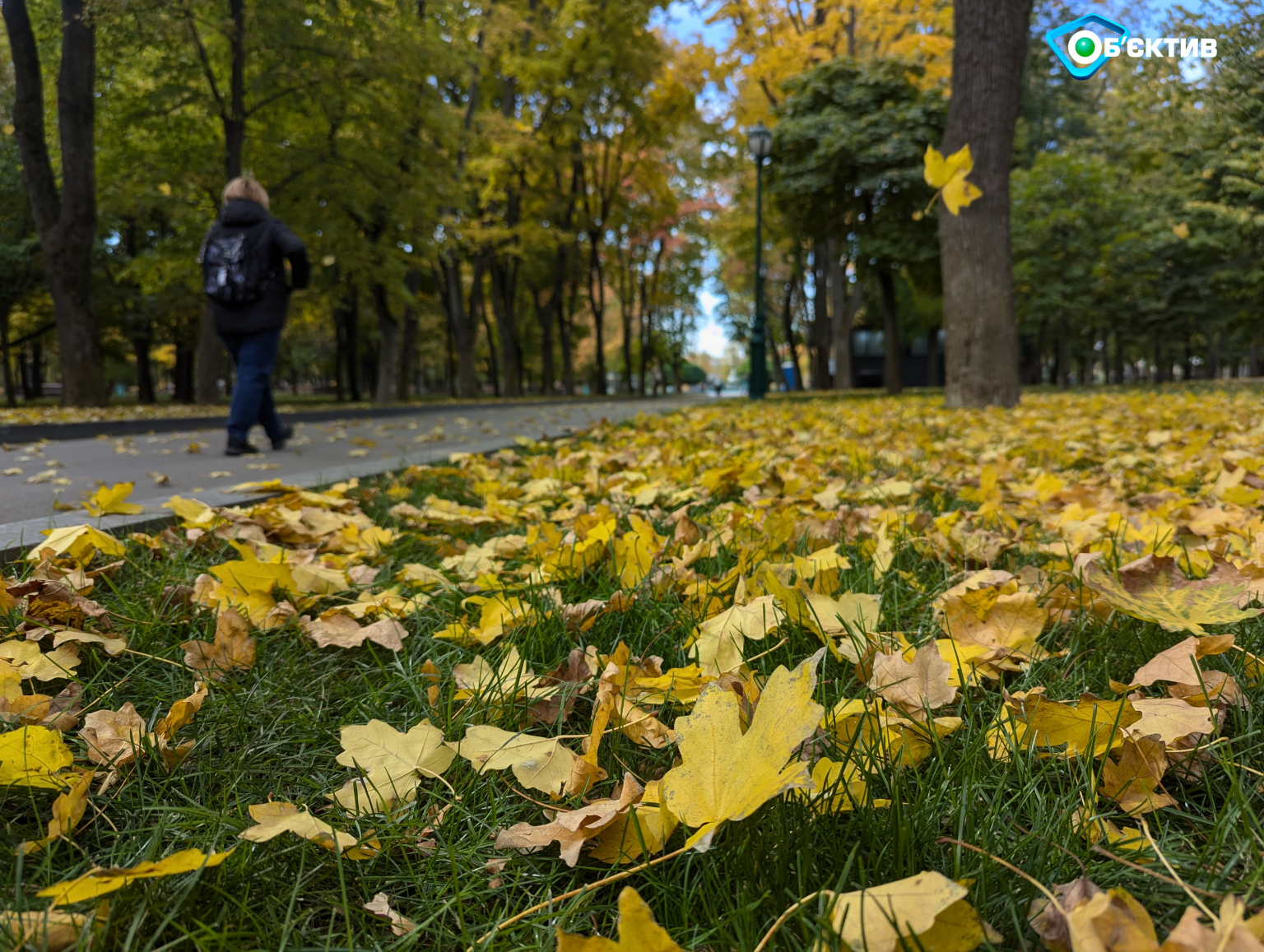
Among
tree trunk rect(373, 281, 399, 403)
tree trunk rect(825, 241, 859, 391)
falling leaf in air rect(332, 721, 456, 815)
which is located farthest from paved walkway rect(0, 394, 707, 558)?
tree trunk rect(825, 241, 859, 391)

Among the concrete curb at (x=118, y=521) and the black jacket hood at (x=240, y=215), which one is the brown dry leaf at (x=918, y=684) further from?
the black jacket hood at (x=240, y=215)

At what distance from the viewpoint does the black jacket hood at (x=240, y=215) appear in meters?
5.74

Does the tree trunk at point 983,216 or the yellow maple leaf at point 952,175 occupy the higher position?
the tree trunk at point 983,216

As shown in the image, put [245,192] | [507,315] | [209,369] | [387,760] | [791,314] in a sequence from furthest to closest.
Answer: [791,314] → [507,315] → [209,369] → [245,192] → [387,760]

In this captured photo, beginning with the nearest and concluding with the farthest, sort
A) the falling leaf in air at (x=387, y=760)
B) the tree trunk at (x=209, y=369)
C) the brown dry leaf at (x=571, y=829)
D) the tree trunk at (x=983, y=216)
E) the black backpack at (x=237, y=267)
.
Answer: the brown dry leaf at (x=571, y=829), the falling leaf in air at (x=387, y=760), the black backpack at (x=237, y=267), the tree trunk at (x=983, y=216), the tree trunk at (x=209, y=369)

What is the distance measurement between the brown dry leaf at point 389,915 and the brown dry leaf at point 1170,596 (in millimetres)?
1120

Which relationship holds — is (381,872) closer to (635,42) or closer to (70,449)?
(70,449)

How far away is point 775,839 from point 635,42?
23.6 metres

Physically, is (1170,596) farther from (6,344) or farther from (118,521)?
(6,344)

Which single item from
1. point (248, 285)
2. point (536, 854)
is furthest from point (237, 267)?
point (536, 854)

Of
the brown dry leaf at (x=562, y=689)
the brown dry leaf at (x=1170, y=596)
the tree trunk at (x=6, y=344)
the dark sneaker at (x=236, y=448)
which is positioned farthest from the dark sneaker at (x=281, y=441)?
the tree trunk at (x=6, y=344)

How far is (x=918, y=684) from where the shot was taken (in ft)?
3.72

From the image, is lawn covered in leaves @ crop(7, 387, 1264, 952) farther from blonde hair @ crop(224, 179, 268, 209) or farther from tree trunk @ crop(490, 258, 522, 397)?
tree trunk @ crop(490, 258, 522, 397)

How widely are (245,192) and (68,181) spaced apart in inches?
346
